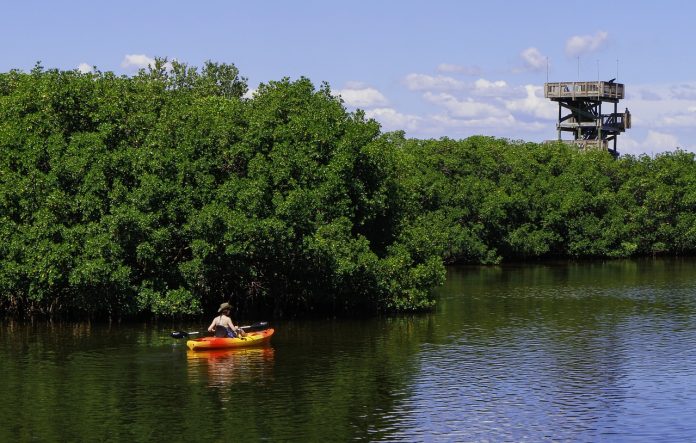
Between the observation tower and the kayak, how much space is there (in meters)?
78.0

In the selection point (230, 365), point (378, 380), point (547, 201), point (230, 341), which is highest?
point (547, 201)

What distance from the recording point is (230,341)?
4547 centimetres

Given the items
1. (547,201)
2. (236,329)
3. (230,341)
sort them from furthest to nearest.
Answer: (547,201) → (236,329) → (230,341)

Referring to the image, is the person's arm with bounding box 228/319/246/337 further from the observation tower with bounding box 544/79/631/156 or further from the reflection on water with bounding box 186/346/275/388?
the observation tower with bounding box 544/79/631/156

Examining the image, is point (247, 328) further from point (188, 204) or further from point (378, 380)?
point (378, 380)

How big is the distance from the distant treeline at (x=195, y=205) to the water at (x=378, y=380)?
2.18 m

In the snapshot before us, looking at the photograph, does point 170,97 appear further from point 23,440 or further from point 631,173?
point 631,173

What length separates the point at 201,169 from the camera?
52.3 meters

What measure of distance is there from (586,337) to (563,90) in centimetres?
7370

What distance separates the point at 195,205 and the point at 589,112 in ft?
259

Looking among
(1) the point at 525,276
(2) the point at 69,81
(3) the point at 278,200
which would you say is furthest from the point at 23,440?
(1) the point at 525,276

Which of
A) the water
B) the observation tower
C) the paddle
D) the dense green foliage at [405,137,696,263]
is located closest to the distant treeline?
the water

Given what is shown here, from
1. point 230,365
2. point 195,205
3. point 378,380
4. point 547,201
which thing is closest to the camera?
point 378,380

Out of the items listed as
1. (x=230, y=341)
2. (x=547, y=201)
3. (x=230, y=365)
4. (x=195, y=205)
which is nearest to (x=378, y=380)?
(x=230, y=365)
